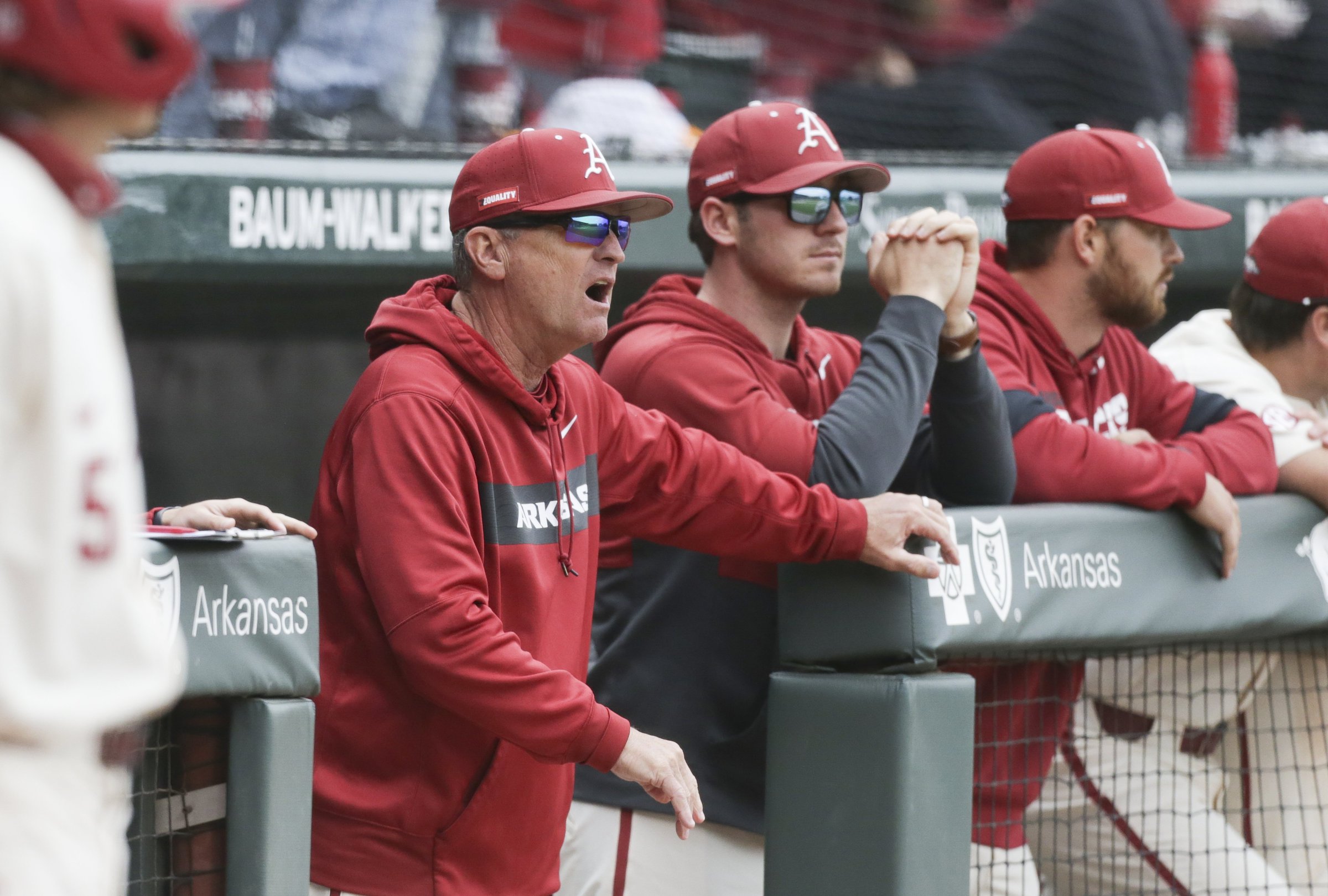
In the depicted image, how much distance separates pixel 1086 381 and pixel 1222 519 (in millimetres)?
486

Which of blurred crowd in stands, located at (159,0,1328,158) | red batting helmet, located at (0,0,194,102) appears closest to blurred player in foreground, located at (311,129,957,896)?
red batting helmet, located at (0,0,194,102)

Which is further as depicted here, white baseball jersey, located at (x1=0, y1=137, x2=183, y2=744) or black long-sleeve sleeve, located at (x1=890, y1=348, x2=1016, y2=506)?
black long-sleeve sleeve, located at (x1=890, y1=348, x2=1016, y2=506)

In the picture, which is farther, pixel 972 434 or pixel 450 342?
pixel 972 434

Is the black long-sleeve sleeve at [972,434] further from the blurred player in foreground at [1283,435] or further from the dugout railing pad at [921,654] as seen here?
the blurred player in foreground at [1283,435]

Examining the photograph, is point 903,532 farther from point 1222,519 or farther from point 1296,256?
point 1296,256

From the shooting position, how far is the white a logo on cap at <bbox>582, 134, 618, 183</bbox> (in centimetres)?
232

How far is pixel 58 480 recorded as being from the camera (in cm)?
115

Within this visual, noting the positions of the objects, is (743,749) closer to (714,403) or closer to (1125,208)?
(714,403)

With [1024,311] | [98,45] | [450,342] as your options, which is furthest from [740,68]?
[98,45]

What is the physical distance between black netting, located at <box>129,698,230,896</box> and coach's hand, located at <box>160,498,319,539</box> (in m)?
0.23

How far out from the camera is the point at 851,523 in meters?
2.42

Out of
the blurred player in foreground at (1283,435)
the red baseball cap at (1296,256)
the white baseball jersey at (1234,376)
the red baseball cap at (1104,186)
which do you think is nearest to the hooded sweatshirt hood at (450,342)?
the red baseball cap at (1104,186)

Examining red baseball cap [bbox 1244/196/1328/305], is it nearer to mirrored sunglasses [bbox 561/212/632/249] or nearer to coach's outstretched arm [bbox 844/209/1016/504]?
coach's outstretched arm [bbox 844/209/1016/504]

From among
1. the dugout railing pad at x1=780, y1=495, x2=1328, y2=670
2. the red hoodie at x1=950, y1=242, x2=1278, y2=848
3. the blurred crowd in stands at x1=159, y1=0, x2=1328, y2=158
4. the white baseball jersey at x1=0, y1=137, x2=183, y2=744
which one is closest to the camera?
the white baseball jersey at x1=0, y1=137, x2=183, y2=744
